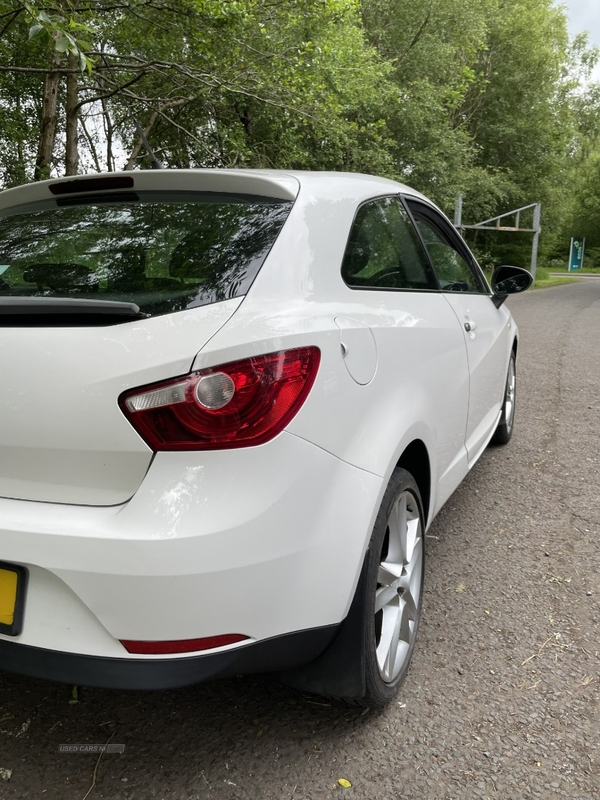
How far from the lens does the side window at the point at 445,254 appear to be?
2.88 metres

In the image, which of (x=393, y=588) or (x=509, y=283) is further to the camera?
(x=509, y=283)

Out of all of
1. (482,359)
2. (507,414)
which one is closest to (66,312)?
(482,359)

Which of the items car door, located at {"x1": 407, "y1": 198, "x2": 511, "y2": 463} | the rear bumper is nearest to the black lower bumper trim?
the rear bumper

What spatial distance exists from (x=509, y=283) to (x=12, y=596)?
3.14 meters

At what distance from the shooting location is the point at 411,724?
1944 millimetres

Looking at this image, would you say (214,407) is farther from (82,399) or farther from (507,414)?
(507,414)

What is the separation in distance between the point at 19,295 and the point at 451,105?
2234cm

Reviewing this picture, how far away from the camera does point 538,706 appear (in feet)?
6.62

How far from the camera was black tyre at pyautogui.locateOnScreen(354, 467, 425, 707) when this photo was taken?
1786mm

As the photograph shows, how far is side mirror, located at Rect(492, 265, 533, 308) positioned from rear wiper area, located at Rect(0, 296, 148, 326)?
107 inches

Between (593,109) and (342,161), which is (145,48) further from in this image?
(593,109)

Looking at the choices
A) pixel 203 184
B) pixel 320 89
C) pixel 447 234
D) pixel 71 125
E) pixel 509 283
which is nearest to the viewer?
pixel 203 184

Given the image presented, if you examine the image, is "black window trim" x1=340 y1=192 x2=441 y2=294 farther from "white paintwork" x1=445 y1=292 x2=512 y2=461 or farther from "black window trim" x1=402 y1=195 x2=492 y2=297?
"white paintwork" x1=445 y1=292 x2=512 y2=461

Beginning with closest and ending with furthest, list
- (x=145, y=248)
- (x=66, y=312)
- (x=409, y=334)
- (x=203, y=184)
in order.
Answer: (x=66, y=312) < (x=145, y=248) < (x=203, y=184) < (x=409, y=334)
